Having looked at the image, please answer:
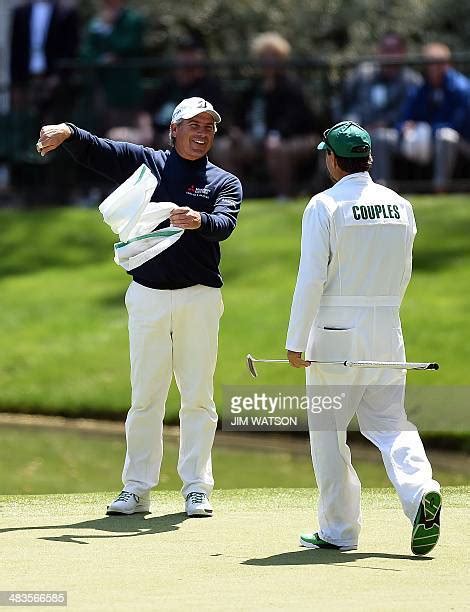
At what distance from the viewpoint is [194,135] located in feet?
25.4

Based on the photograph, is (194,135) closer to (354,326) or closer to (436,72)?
(354,326)

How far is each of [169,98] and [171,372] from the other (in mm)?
9300

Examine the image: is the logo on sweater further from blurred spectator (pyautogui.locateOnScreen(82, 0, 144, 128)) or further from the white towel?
blurred spectator (pyautogui.locateOnScreen(82, 0, 144, 128))

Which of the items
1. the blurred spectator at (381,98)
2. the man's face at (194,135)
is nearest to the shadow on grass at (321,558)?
the man's face at (194,135)

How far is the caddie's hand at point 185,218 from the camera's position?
7250mm

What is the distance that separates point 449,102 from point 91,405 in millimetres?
5412

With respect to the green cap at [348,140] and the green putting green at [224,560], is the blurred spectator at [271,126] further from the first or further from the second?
the green cap at [348,140]

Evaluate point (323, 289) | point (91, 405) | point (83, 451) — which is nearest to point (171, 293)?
point (323, 289)

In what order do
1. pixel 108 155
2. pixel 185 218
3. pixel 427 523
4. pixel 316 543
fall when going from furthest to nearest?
pixel 108 155 < pixel 185 218 < pixel 316 543 < pixel 427 523

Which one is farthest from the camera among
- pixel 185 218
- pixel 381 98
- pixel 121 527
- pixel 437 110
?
pixel 381 98

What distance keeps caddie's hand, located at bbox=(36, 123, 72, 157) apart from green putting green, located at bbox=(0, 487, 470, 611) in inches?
71.1

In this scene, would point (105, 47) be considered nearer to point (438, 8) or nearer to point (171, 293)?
point (438, 8)

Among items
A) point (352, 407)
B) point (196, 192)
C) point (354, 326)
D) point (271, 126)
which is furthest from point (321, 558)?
point (271, 126)

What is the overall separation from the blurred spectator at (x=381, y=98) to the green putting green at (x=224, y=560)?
8243 millimetres
